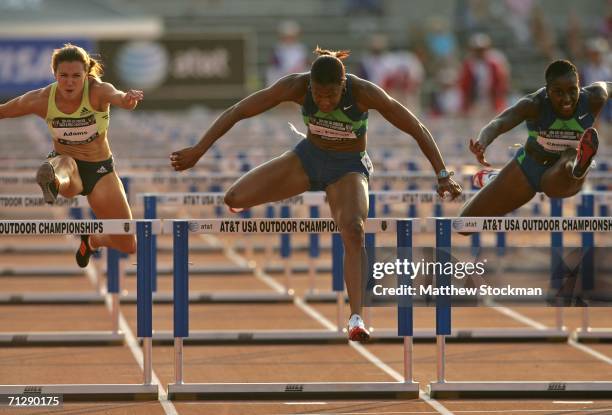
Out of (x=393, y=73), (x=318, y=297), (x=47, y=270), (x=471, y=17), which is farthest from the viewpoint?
(x=471, y=17)

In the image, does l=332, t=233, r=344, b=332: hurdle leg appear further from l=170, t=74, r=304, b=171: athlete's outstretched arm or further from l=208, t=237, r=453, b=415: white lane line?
l=170, t=74, r=304, b=171: athlete's outstretched arm

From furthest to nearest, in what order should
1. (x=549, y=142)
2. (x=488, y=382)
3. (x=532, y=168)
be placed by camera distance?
1. (x=532, y=168)
2. (x=549, y=142)
3. (x=488, y=382)

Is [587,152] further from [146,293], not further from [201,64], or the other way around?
[201,64]

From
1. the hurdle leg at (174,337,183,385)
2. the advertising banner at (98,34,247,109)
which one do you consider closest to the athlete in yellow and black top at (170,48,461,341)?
the hurdle leg at (174,337,183,385)

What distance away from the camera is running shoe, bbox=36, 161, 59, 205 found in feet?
31.9

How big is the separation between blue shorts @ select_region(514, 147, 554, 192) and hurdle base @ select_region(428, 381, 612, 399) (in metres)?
1.66

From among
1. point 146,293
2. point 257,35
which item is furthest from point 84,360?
point 257,35

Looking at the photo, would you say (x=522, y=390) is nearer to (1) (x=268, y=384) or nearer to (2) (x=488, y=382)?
(2) (x=488, y=382)

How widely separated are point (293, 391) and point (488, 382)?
3.97 ft

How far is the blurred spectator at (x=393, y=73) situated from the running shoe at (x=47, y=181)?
69.1 feet

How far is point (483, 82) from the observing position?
1125 inches

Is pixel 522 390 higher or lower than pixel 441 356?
lower

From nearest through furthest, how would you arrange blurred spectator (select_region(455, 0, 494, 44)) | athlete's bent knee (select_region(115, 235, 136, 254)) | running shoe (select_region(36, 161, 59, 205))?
running shoe (select_region(36, 161, 59, 205))
athlete's bent knee (select_region(115, 235, 136, 254))
blurred spectator (select_region(455, 0, 494, 44))

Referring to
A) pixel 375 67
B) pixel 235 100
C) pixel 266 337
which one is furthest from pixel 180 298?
pixel 235 100
